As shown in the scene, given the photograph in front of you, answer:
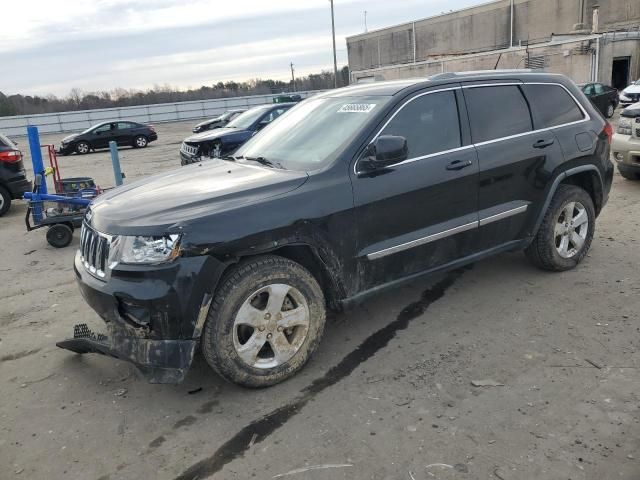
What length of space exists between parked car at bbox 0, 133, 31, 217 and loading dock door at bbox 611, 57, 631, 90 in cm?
3400

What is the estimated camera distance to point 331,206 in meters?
3.54

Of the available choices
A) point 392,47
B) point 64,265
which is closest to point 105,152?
point 64,265

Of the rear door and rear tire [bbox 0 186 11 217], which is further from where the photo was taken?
rear tire [bbox 0 186 11 217]

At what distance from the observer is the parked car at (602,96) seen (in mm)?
21656

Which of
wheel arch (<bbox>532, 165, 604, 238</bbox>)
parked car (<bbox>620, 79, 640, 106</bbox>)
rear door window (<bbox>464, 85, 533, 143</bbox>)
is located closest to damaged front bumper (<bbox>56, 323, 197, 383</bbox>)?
rear door window (<bbox>464, 85, 533, 143</bbox>)

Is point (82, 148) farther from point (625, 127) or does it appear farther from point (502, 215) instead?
point (502, 215)

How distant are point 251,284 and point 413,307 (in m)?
1.84

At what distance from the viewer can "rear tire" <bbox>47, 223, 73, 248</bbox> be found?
24.3 feet

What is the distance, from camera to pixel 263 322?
133 inches

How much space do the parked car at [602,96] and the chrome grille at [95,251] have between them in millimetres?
22090

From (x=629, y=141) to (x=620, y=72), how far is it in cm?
3033

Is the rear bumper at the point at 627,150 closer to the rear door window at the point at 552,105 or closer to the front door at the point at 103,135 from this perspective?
the rear door window at the point at 552,105

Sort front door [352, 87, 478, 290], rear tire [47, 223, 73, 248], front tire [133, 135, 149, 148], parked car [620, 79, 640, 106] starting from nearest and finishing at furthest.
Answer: front door [352, 87, 478, 290] < rear tire [47, 223, 73, 248] < parked car [620, 79, 640, 106] < front tire [133, 135, 149, 148]

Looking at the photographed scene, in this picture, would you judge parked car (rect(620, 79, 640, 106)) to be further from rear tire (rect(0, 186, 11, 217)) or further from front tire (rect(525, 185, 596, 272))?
rear tire (rect(0, 186, 11, 217))
